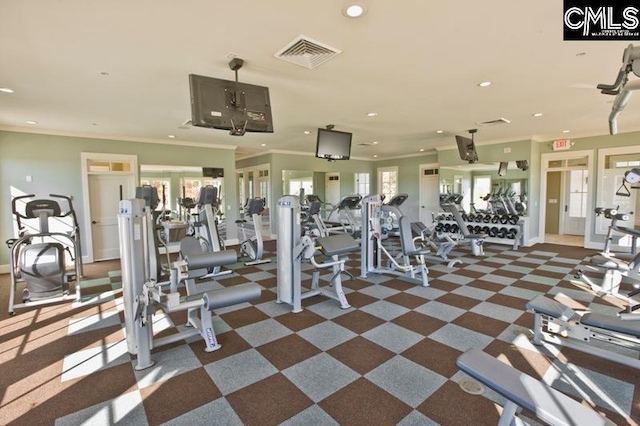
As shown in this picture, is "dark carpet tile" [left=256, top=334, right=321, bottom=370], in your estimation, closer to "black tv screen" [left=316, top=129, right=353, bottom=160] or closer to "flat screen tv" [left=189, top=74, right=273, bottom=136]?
"flat screen tv" [left=189, top=74, right=273, bottom=136]

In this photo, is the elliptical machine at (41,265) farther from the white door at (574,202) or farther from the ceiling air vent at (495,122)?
the white door at (574,202)

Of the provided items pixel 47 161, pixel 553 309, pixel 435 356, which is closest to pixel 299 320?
pixel 435 356

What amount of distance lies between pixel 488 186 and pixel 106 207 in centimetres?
975

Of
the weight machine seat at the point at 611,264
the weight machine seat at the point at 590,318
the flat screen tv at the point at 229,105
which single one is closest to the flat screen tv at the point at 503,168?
the weight machine seat at the point at 611,264

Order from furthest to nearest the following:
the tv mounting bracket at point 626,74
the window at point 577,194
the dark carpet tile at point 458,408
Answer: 1. the window at point 577,194
2. the dark carpet tile at point 458,408
3. the tv mounting bracket at point 626,74

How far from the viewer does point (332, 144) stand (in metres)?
6.05

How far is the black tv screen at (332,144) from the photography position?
5879mm

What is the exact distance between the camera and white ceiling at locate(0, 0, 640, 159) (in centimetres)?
227

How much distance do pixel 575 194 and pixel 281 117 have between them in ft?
30.4

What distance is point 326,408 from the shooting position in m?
2.09

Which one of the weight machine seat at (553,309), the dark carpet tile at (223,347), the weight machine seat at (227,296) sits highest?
the weight machine seat at (227,296)

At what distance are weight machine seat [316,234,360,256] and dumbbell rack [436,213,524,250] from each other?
14.3 feet

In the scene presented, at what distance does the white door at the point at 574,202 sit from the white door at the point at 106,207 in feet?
39.8

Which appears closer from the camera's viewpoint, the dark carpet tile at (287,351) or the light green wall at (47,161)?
the dark carpet tile at (287,351)
